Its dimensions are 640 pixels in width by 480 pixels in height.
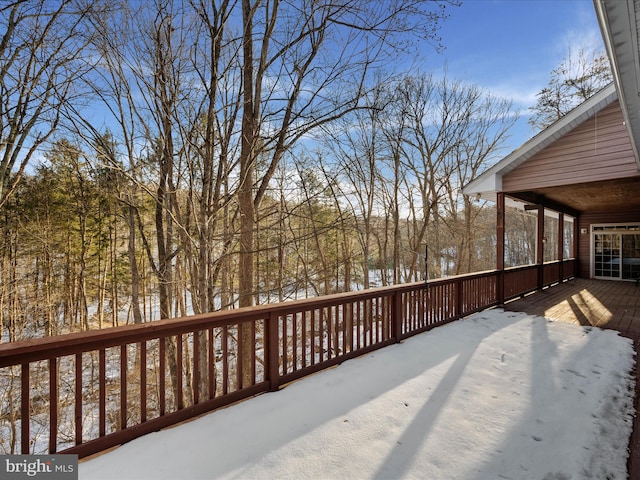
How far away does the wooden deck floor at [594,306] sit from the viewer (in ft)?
15.9

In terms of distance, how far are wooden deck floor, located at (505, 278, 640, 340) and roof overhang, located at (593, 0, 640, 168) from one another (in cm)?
348

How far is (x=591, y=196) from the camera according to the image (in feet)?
26.6

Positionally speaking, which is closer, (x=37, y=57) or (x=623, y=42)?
(x=623, y=42)

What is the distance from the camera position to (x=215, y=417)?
2.29 metres

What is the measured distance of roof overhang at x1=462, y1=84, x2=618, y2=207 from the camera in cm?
574

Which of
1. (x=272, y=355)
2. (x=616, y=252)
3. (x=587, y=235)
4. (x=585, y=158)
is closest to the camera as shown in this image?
(x=272, y=355)

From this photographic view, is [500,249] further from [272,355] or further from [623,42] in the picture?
[272,355]

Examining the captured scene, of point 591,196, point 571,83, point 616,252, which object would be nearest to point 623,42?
point 591,196

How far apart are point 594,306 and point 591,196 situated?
3.46m

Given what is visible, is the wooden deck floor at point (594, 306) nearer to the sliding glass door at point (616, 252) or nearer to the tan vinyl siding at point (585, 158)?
the sliding glass door at point (616, 252)

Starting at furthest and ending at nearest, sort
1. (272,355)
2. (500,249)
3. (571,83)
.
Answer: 1. (571,83)
2. (500,249)
3. (272,355)

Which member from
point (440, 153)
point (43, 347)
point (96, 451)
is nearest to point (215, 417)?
point (96, 451)

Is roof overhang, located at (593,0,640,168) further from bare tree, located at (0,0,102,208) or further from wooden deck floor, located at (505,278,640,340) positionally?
bare tree, located at (0,0,102,208)

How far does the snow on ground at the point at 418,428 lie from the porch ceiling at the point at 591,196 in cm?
466
